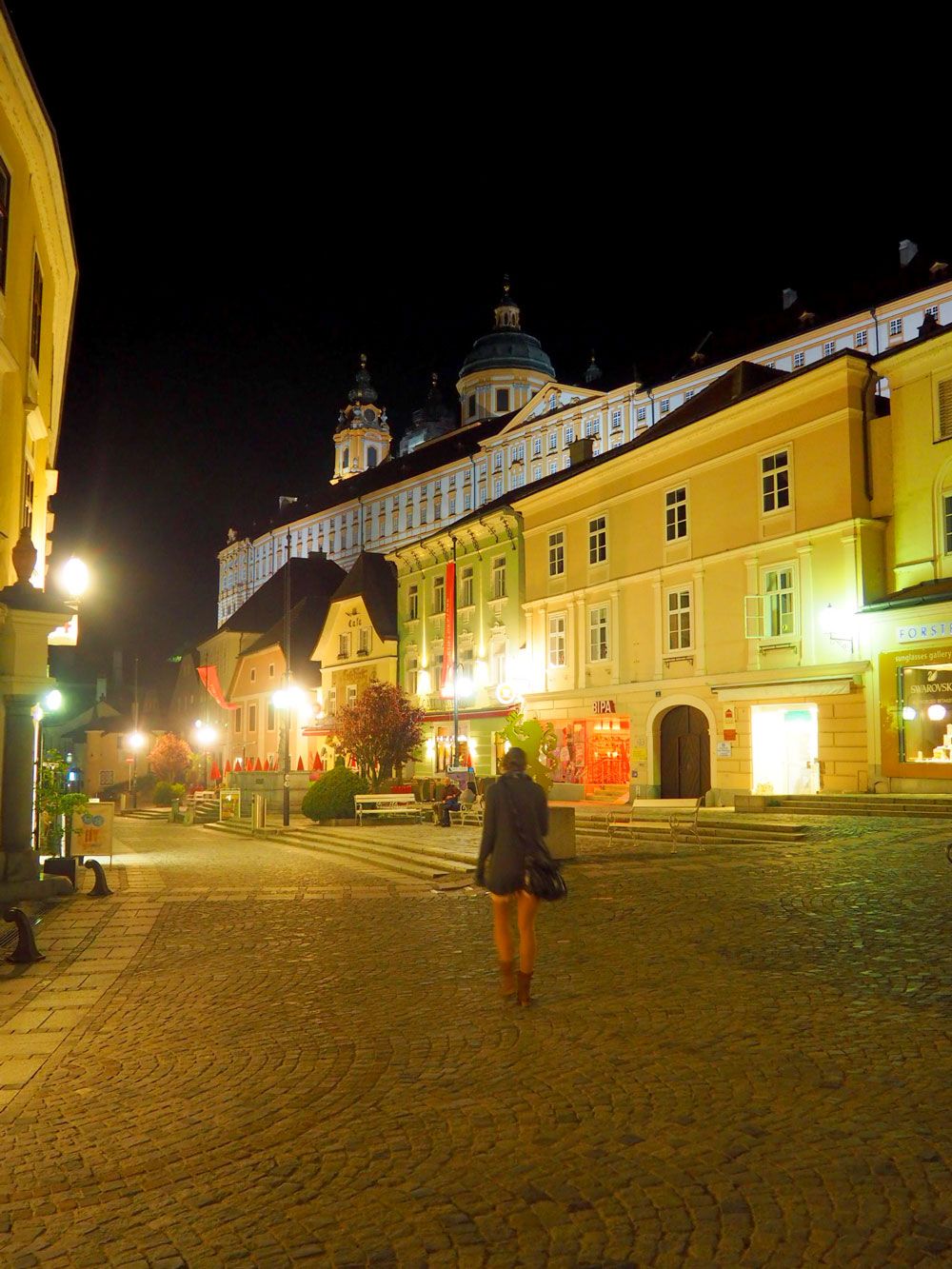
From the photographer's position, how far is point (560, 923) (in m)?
12.4

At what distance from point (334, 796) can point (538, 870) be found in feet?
79.8

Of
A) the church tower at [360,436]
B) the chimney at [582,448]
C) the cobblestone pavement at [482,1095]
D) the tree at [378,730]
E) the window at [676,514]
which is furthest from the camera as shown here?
the church tower at [360,436]

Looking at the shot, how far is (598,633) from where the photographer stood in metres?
38.3

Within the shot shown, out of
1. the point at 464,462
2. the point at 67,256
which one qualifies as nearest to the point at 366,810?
the point at 67,256

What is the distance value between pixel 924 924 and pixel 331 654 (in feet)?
162

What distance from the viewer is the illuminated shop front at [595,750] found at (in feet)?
119

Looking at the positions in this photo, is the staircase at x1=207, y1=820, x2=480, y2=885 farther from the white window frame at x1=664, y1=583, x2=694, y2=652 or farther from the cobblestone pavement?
the white window frame at x1=664, y1=583, x2=694, y2=652

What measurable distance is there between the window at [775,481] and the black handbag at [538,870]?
23758 mm

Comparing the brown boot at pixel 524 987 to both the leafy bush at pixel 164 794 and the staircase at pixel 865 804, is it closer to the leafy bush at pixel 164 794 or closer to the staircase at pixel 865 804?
the staircase at pixel 865 804

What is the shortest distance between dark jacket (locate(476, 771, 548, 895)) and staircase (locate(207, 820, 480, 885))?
872cm

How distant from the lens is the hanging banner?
4725cm

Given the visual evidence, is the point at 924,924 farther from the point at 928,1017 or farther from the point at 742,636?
the point at 742,636

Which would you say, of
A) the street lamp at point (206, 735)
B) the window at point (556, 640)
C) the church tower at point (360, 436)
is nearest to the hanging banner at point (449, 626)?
the window at point (556, 640)

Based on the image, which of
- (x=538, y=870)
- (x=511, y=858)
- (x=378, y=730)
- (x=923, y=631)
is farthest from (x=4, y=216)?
(x=378, y=730)
